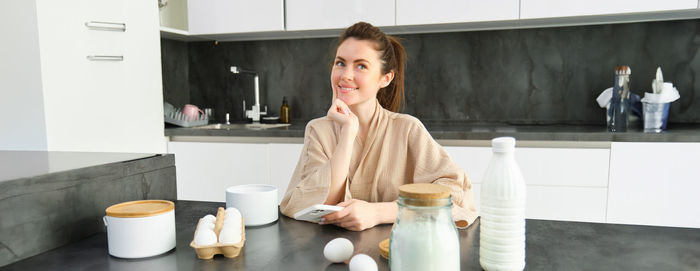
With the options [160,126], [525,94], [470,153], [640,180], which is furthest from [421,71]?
[160,126]

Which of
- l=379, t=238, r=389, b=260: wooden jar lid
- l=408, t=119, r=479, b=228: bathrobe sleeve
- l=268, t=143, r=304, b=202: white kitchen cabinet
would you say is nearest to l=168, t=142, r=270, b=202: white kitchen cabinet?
l=268, t=143, r=304, b=202: white kitchen cabinet

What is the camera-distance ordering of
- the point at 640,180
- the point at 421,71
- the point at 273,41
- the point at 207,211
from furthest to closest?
the point at 273,41 < the point at 421,71 < the point at 640,180 < the point at 207,211

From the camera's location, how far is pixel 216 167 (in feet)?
8.64

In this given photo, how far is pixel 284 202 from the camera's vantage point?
1229 mm

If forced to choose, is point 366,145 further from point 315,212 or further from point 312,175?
point 315,212

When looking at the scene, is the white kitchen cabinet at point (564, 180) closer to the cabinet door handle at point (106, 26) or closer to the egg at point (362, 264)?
the egg at point (362, 264)

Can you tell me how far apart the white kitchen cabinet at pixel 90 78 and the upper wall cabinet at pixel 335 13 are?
733 millimetres

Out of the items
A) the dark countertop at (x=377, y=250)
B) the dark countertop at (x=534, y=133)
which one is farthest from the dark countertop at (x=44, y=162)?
the dark countertop at (x=534, y=133)

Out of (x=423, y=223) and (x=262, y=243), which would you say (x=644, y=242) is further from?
(x=262, y=243)

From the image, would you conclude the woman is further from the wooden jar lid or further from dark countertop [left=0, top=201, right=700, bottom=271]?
the wooden jar lid

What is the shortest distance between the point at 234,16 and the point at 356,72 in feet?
5.32

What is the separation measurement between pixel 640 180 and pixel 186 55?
8.88 ft

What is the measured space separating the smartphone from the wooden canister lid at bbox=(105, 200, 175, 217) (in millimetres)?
262

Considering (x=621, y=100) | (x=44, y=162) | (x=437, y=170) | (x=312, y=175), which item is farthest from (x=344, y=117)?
(x=621, y=100)
